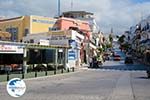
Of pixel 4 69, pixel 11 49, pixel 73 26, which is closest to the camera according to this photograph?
pixel 11 49

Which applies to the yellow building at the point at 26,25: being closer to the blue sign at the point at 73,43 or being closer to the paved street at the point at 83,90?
the blue sign at the point at 73,43

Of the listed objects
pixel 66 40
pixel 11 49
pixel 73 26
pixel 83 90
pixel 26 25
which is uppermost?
pixel 73 26

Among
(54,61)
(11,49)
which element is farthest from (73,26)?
(11,49)

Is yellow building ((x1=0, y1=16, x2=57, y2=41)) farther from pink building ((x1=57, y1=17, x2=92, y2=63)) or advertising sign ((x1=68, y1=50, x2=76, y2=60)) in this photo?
advertising sign ((x1=68, y1=50, x2=76, y2=60))

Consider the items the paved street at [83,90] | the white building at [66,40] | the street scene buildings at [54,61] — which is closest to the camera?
the paved street at [83,90]

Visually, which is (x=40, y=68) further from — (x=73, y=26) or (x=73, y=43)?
(x=73, y=26)

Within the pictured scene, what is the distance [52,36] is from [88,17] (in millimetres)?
61401

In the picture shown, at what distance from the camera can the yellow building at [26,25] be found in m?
→ 69.7

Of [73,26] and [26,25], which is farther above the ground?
[73,26]

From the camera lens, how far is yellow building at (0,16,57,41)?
229ft

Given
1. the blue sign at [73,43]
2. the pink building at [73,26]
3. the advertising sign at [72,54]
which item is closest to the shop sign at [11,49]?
the blue sign at [73,43]

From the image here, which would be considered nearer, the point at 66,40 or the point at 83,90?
the point at 83,90

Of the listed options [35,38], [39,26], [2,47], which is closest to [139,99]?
[2,47]

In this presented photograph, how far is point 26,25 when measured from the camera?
7012 centimetres
